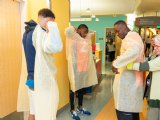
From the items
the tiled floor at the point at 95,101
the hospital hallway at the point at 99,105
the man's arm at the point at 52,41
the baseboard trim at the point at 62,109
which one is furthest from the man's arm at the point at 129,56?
the baseboard trim at the point at 62,109

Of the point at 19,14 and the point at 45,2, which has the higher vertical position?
the point at 45,2

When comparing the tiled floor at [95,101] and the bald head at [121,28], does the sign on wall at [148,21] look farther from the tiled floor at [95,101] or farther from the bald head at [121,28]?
the bald head at [121,28]

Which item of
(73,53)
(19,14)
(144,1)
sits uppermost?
(144,1)

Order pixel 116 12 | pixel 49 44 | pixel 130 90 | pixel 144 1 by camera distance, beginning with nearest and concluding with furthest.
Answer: pixel 49 44
pixel 130 90
pixel 144 1
pixel 116 12

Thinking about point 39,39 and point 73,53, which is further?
point 73,53

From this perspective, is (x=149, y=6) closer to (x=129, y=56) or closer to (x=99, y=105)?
(x=99, y=105)

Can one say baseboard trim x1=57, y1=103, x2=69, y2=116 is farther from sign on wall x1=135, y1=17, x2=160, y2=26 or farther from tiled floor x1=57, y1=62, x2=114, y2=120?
sign on wall x1=135, y1=17, x2=160, y2=26

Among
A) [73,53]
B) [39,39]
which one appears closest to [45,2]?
[73,53]

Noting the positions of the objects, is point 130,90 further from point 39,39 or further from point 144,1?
point 144,1

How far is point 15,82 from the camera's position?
247cm

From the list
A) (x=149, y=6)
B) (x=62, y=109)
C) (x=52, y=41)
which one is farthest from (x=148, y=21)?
(x=52, y=41)

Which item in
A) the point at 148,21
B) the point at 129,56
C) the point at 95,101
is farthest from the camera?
the point at 148,21

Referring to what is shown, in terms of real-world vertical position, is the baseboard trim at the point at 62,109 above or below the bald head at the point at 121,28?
below

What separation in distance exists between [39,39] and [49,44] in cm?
14
